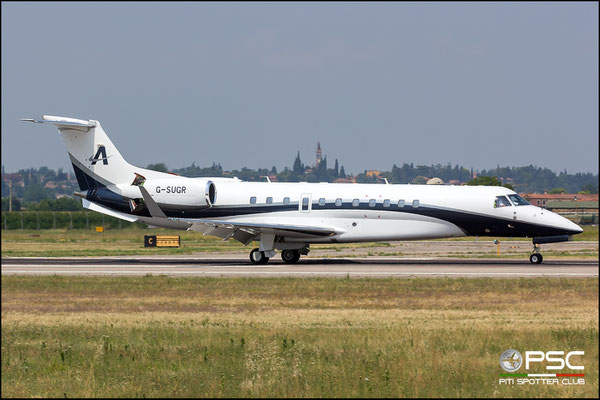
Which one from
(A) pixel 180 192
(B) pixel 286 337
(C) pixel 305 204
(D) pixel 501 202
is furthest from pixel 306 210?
(B) pixel 286 337

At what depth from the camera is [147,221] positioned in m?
37.5

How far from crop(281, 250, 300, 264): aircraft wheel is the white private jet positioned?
45mm

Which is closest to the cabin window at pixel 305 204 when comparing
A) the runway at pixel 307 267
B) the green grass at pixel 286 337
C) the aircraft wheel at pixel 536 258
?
the runway at pixel 307 267

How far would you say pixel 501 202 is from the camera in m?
35.0

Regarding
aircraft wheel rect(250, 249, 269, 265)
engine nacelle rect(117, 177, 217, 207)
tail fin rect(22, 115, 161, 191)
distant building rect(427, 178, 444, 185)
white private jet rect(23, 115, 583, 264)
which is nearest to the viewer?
white private jet rect(23, 115, 583, 264)

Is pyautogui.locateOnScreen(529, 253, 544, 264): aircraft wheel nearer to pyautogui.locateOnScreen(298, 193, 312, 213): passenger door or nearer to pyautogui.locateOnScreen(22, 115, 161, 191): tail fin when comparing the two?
pyautogui.locateOnScreen(298, 193, 312, 213): passenger door

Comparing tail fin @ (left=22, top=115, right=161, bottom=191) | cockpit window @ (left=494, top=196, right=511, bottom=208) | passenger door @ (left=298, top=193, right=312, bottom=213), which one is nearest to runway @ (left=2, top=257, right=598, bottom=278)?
passenger door @ (left=298, top=193, right=312, bottom=213)

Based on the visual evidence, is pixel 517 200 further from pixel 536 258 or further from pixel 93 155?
pixel 93 155

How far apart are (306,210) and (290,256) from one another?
2.34 meters

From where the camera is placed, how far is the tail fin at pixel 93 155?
38375 millimetres

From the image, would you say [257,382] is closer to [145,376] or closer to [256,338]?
[145,376]

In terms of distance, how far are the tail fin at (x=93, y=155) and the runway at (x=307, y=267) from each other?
153 inches

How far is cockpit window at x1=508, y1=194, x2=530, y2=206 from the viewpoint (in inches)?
1382

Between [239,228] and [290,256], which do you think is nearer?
[239,228]
